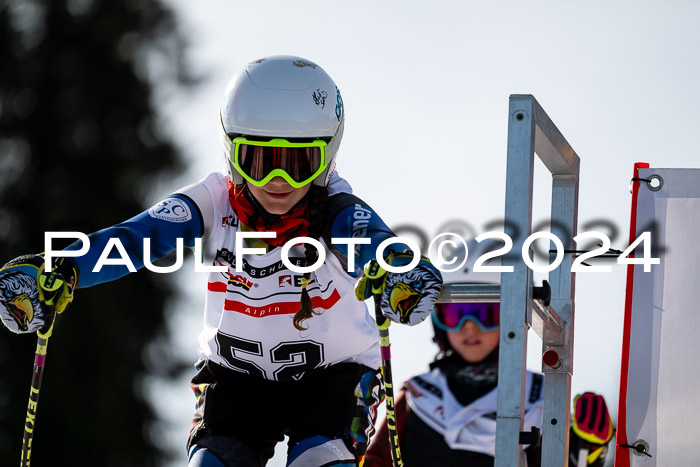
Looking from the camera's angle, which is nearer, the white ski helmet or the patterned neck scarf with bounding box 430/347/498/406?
the white ski helmet

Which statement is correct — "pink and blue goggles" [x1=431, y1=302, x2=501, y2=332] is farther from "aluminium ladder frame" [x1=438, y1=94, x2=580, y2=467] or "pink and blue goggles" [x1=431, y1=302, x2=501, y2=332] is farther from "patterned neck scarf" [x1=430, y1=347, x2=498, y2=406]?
"aluminium ladder frame" [x1=438, y1=94, x2=580, y2=467]

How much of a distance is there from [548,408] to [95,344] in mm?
16685

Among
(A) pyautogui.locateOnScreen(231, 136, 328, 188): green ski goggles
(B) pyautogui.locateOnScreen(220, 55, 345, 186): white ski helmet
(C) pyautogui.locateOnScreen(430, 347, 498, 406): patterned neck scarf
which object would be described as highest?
(B) pyautogui.locateOnScreen(220, 55, 345, 186): white ski helmet

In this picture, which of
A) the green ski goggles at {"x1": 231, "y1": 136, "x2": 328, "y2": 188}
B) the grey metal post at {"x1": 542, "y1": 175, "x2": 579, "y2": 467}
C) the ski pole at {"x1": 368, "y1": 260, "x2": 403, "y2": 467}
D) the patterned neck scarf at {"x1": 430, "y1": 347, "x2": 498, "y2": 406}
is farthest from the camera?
the patterned neck scarf at {"x1": 430, "y1": 347, "x2": 498, "y2": 406}

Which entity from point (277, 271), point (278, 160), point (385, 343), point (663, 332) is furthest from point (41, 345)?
point (663, 332)

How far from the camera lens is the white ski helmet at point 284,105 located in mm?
5062

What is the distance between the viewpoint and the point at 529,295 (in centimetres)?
442

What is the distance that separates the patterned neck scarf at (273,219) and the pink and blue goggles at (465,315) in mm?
2523

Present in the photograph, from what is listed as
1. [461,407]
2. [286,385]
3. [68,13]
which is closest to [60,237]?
[286,385]

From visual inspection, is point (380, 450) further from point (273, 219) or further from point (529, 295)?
point (529, 295)

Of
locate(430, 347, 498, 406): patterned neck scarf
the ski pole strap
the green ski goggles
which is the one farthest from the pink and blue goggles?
the ski pole strap

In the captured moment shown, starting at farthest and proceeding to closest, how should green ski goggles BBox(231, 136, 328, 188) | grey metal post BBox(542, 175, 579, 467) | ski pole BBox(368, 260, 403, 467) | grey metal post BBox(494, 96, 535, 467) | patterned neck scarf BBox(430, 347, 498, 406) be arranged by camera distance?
1. patterned neck scarf BBox(430, 347, 498, 406)
2. grey metal post BBox(542, 175, 579, 467)
3. green ski goggles BBox(231, 136, 328, 188)
4. ski pole BBox(368, 260, 403, 467)
5. grey metal post BBox(494, 96, 535, 467)

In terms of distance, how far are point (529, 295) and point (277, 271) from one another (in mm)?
1048

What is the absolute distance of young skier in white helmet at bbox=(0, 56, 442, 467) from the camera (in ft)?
16.5
